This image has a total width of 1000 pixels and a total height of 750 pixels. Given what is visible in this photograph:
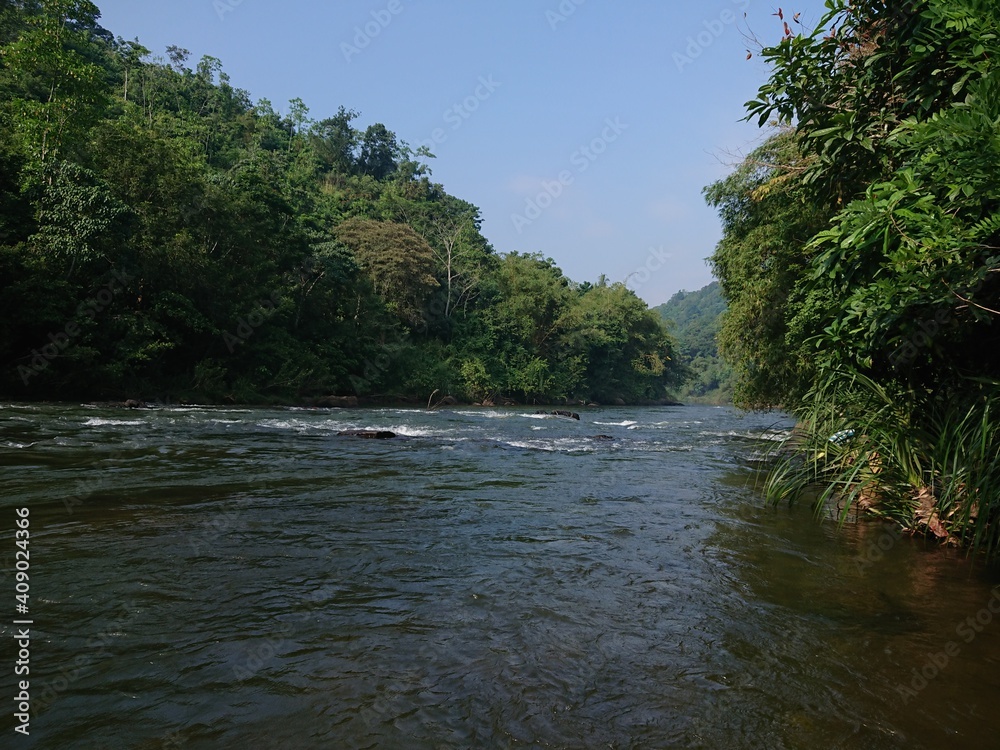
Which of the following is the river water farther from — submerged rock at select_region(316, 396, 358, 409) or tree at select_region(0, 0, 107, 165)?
submerged rock at select_region(316, 396, 358, 409)

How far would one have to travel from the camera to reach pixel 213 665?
10.1ft

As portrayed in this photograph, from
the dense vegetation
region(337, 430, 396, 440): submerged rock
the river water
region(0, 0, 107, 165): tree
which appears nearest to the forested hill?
region(0, 0, 107, 165): tree

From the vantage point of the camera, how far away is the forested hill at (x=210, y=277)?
21.2 metres

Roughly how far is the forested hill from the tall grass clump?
937 inches

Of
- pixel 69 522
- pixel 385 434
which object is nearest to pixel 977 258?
pixel 69 522

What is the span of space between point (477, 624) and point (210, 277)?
28447mm

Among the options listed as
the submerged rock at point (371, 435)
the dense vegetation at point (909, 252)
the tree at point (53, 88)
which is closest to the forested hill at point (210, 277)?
the tree at point (53, 88)

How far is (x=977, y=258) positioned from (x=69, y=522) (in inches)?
310

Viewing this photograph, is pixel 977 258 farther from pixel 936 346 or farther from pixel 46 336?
pixel 46 336

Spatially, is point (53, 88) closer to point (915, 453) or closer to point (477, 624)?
point (477, 624)

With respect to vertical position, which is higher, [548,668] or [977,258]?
[977,258]

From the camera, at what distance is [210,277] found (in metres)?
28.1

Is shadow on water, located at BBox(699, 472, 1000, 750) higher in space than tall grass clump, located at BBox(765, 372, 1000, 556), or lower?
lower

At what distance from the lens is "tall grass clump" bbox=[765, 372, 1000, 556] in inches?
186
